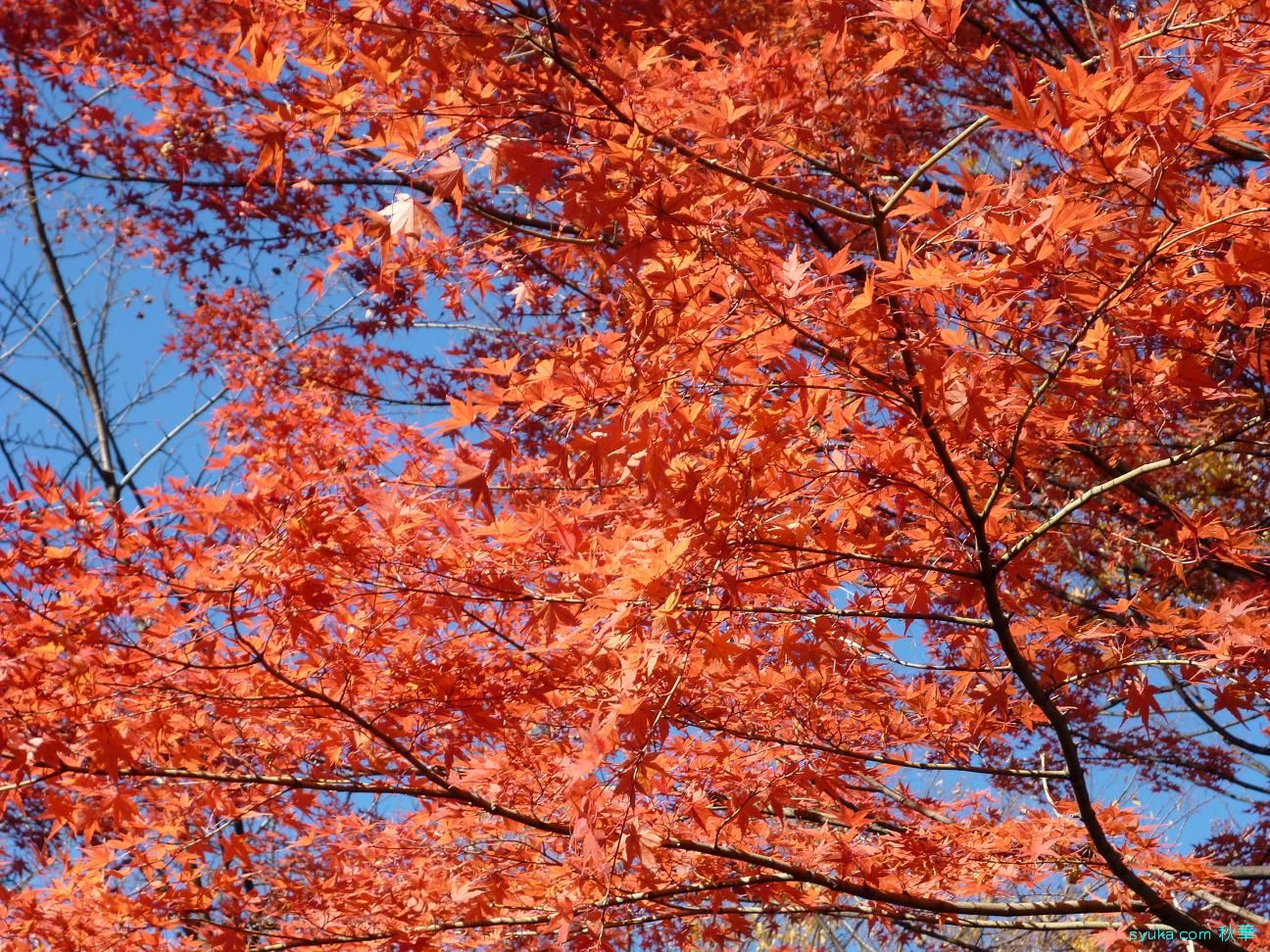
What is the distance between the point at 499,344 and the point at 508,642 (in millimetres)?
5366

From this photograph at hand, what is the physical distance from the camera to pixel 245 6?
263 cm

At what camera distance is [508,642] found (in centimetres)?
372

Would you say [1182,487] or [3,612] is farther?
[1182,487]

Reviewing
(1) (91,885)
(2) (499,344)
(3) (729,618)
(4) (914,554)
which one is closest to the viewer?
(3) (729,618)

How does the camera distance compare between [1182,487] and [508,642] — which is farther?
[1182,487]

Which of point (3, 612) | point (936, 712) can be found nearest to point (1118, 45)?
point (936, 712)

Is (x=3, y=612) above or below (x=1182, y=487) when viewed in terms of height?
below

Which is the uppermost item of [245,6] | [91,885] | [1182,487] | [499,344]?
[499,344]

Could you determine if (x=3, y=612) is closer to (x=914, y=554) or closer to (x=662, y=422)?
(x=662, y=422)

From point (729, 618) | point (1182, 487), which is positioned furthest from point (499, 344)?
point (729, 618)

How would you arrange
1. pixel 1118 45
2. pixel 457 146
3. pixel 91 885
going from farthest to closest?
pixel 91 885, pixel 457 146, pixel 1118 45

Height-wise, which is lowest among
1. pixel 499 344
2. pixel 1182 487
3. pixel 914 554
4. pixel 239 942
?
pixel 239 942

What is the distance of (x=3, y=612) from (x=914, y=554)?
10.2 ft

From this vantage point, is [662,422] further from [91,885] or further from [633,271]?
[91,885]
